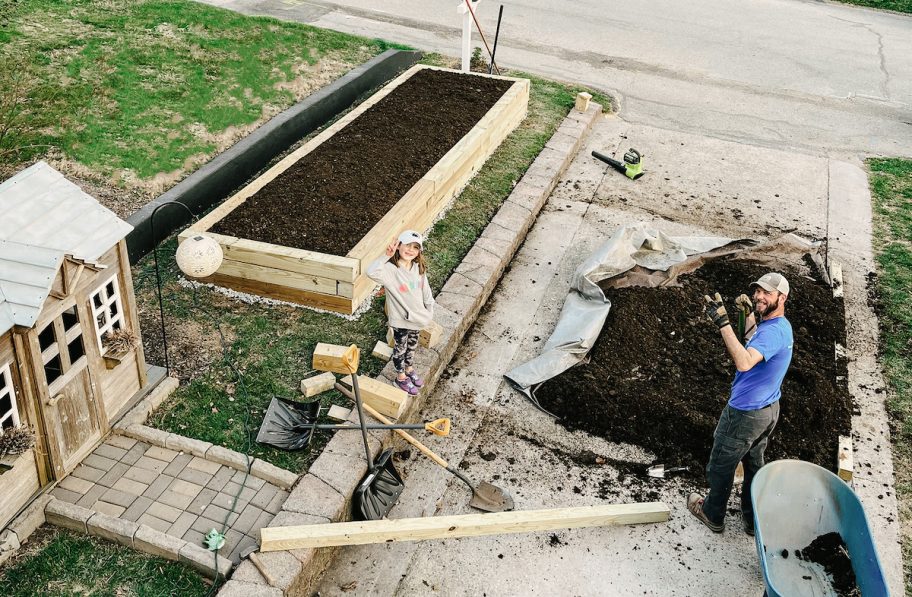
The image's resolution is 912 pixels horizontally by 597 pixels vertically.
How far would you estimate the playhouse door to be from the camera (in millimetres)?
4902

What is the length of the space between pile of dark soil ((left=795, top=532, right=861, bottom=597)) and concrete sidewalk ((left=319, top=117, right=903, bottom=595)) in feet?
1.52

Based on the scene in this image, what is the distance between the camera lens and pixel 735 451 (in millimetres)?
5254

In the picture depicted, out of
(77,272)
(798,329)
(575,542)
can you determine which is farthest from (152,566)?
(798,329)

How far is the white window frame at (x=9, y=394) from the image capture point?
180 inches

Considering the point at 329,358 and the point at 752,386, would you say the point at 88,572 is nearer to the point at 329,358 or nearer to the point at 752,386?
the point at 329,358

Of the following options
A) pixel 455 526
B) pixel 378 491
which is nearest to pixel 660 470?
pixel 455 526

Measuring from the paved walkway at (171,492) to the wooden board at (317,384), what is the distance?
0.89m

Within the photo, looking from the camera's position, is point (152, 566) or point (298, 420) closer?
point (152, 566)

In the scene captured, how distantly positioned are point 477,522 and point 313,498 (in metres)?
1.10

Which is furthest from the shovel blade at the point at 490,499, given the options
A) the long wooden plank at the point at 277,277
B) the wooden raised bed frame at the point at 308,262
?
the long wooden plank at the point at 277,277

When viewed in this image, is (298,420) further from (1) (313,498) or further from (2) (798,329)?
(2) (798,329)

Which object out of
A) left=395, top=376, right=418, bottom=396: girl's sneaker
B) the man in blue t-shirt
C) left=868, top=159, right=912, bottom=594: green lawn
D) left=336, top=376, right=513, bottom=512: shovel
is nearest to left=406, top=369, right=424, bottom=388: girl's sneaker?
left=395, top=376, right=418, bottom=396: girl's sneaker

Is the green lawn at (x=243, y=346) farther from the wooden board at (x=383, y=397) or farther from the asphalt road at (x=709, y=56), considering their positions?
the asphalt road at (x=709, y=56)

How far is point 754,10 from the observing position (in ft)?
56.4
